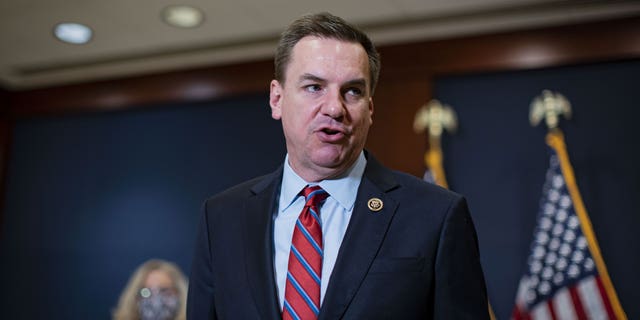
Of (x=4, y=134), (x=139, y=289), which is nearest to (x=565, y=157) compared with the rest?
(x=139, y=289)

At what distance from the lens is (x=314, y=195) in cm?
132

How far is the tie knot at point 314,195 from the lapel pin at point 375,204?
93 mm

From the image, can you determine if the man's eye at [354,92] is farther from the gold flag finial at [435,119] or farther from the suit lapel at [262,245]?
the gold flag finial at [435,119]

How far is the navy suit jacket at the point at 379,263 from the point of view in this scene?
118 centimetres

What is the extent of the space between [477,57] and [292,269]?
2827 millimetres

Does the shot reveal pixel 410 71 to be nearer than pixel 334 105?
No

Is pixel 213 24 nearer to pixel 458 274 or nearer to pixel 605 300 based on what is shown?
pixel 605 300

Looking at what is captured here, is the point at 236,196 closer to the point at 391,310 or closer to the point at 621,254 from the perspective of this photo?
the point at 391,310

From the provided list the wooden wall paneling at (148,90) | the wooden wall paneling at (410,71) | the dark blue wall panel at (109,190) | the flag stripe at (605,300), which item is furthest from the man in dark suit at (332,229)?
the wooden wall paneling at (148,90)

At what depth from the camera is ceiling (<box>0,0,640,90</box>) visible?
11.6 feet

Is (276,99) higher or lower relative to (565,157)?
lower

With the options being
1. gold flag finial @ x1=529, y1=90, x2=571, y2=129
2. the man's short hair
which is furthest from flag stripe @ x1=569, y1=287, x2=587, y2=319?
the man's short hair

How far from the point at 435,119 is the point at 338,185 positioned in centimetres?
249

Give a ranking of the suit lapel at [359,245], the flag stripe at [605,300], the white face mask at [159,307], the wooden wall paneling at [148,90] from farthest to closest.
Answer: the wooden wall paneling at [148,90], the flag stripe at [605,300], the white face mask at [159,307], the suit lapel at [359,245]
